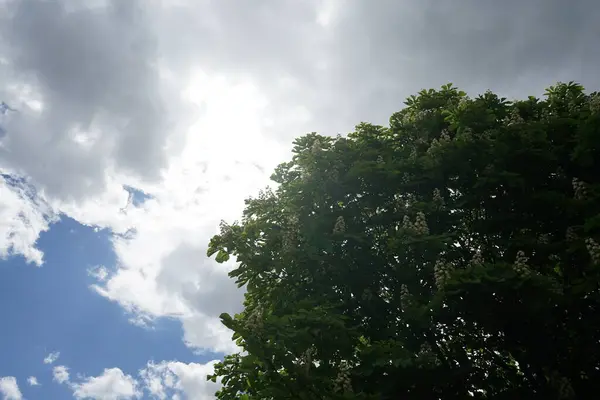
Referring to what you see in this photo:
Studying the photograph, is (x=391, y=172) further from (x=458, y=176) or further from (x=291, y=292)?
(x=291, y=292)

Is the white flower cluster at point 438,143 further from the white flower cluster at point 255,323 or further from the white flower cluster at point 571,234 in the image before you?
the white flower cluster at point 255,323

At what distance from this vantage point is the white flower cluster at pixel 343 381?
317 inches

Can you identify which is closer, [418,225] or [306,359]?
[306,359]

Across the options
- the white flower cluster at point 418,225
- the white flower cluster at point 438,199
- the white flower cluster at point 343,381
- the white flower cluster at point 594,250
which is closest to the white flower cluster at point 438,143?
the white flower cluster at point 438,199

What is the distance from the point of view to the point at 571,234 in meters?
9.15

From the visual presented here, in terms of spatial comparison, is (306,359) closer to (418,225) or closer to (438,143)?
(418,225)

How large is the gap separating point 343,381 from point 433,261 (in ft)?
11.2

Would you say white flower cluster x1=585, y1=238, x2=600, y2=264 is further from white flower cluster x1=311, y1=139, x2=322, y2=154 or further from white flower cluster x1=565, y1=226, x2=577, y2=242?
white flower cluster x1=311, y1=139, x2=322, y2=154

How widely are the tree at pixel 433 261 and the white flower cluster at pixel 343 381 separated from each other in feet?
0.11

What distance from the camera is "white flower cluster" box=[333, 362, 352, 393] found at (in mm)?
8062

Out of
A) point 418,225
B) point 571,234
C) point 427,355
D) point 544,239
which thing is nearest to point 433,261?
point 418,225

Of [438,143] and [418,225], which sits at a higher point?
[438,143]

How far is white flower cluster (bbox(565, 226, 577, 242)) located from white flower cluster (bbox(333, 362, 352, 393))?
5.37 m

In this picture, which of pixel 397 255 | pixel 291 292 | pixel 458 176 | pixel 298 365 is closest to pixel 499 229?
pixel 458 176
